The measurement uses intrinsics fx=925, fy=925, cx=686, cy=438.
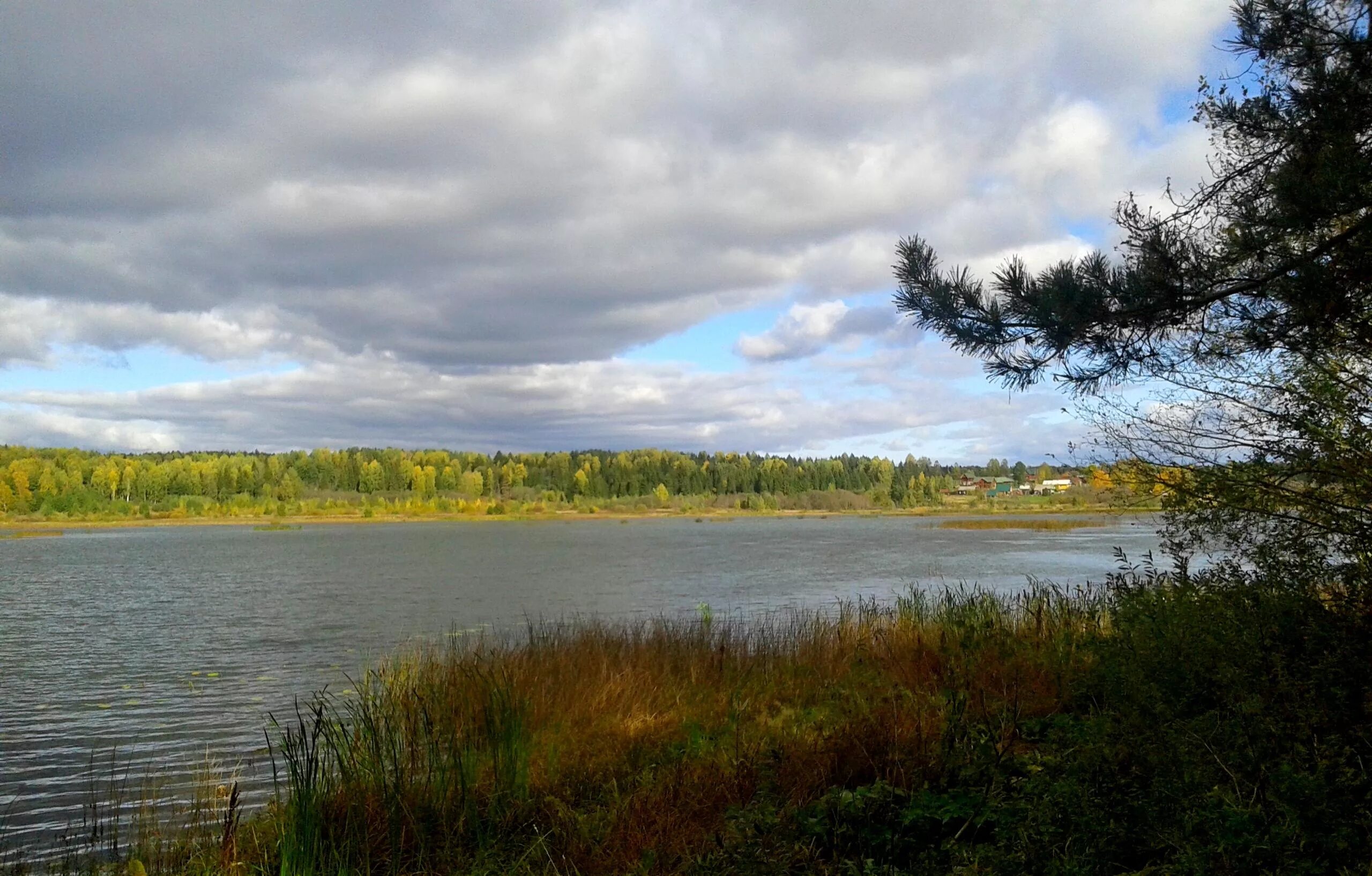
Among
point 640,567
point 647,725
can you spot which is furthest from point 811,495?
point 647,725

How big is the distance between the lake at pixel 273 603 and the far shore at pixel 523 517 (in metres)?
43.8

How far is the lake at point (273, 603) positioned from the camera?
11594 mm

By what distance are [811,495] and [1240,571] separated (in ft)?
515

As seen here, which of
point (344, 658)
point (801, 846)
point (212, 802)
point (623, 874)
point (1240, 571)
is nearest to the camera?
point (801, 846)

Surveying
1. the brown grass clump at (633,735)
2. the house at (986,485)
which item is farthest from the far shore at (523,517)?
the brown grass clump at (633,735)

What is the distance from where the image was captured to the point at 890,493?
162 m

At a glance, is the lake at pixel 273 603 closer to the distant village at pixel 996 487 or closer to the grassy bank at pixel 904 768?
the grassy bank at pixel 904 768

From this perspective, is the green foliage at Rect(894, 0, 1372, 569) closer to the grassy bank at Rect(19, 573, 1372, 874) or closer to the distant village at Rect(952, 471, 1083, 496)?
the grassy bank at Rect(19, 573, 1372, 874)

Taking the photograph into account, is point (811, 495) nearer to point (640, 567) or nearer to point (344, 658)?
point (640, 567)

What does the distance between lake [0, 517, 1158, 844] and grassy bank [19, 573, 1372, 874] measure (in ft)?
9.88

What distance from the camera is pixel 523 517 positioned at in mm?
137375

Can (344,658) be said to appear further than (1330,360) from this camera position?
Yes

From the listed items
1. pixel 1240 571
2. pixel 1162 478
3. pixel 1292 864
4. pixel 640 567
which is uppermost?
pixel 1162 478

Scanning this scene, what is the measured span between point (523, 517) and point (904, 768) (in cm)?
13410
